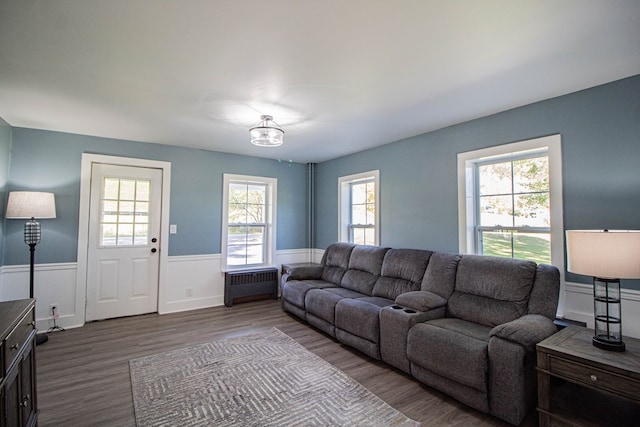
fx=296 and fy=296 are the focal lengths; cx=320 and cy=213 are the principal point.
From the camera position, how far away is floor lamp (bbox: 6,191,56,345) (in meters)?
3.24

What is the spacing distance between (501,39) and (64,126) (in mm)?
4560

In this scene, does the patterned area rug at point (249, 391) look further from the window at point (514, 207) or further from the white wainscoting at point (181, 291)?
the window at point (514, 207)

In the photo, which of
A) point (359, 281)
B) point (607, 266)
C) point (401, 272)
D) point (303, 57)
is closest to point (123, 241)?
point (359, 281)

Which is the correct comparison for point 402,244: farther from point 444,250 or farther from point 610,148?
point 610,148

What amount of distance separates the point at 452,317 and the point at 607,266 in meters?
1.32

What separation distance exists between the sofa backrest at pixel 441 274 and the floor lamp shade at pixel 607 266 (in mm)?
1106

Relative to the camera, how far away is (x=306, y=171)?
229 inches

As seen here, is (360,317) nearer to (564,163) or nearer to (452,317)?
(452,317)

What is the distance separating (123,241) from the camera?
13.7ft

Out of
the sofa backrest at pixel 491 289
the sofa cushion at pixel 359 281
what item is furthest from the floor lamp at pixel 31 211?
the sofa backrest at pixel 491 289

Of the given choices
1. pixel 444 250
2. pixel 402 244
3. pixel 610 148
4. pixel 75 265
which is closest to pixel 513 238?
pixel 444 250

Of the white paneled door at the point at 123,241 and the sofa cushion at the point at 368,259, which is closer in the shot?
the sofa cushion at the point at 368,259

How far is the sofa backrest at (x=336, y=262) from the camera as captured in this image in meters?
4.34

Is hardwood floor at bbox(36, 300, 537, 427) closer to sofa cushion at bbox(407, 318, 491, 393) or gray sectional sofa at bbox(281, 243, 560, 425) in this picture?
gray sectional sofa at bbox(281, 243, 560, 425)
